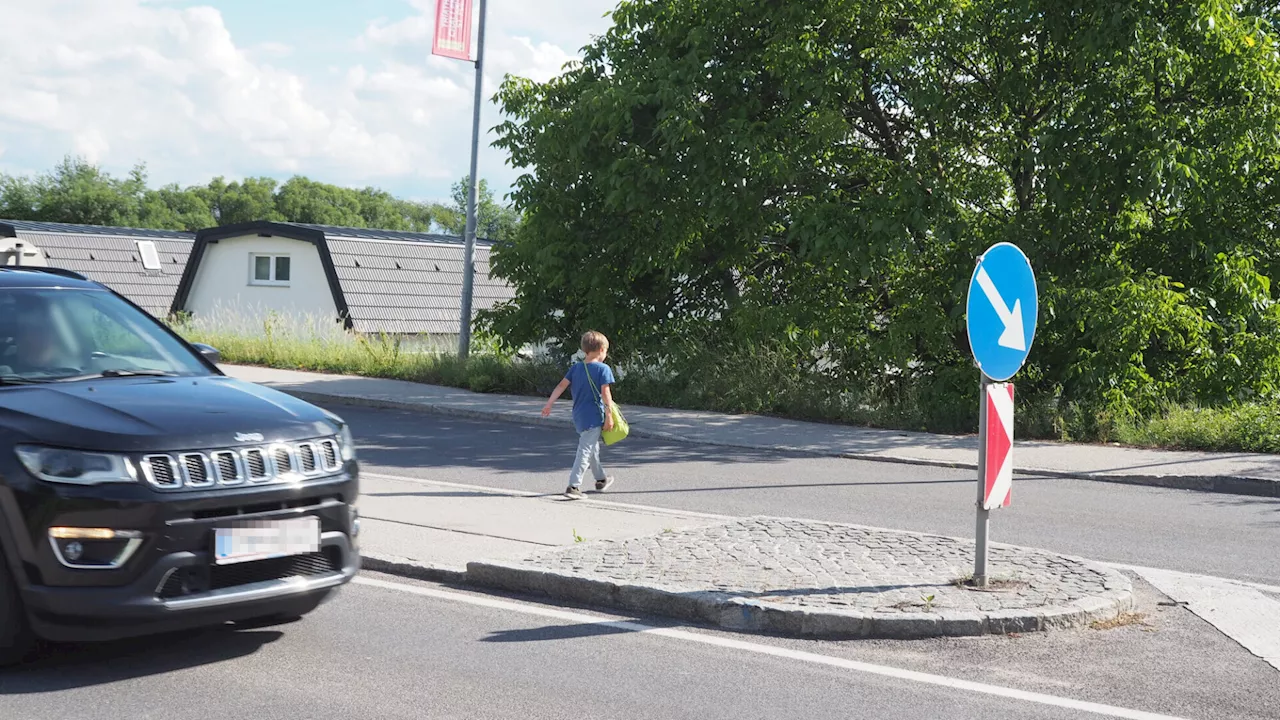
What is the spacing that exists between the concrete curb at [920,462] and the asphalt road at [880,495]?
230 mm

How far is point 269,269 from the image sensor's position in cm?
3819

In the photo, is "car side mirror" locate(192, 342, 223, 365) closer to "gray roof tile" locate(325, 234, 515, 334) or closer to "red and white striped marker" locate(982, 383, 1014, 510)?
"red and white striped marker" locate(982, 383, 1014, 510)

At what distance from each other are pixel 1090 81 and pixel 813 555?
1103 cm

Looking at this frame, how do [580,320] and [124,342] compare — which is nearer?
[124,342]

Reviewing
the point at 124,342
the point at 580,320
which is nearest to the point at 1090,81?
the point at 580,320

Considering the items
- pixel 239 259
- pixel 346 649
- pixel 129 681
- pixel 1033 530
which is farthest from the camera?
pixel 239 259

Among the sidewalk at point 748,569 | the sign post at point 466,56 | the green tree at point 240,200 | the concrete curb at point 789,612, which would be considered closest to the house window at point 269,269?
the sign post at point 466,56

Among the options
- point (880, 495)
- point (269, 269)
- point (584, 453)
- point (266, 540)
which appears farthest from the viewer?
point (269, 269)

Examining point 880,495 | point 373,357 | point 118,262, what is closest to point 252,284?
point 118,262

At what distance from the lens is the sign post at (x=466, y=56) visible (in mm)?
22047

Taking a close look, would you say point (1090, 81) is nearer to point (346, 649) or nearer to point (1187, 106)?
point (1187, 106)

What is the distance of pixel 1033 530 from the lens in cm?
1000

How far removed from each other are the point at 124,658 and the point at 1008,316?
4788 mm

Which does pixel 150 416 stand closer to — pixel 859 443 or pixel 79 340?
pixel 79 340
